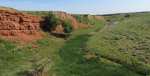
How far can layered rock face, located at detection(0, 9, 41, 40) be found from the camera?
41.2m

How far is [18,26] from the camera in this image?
43.8m

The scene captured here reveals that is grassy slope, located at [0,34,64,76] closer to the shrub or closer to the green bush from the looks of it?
the shrub

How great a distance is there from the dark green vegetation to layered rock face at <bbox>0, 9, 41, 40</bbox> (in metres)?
2.14

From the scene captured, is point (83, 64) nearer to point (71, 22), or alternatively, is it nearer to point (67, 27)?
point (67, 27)

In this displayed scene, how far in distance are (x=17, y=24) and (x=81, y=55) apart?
11.1 m

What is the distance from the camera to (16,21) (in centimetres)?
4425

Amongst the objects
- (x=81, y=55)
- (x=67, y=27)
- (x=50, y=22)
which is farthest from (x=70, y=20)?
(x=81, y=55)

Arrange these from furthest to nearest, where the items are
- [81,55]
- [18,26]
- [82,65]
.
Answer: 1. [18,26]
2. [81,55]
3. [82,65]

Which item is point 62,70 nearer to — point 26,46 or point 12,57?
point 12,57

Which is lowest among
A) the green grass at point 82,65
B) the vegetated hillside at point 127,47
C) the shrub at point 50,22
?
the green grass at point 82,65

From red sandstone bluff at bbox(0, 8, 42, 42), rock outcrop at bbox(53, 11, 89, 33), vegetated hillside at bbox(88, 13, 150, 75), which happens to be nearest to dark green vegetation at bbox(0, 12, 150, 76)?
vegetated hillside at bbox(88, 13, 150, 75)

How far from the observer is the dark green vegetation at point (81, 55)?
2997 centimetres

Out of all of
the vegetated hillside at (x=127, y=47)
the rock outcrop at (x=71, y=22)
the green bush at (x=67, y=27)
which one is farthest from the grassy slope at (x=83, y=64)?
the green bush at (x=67, y=27)

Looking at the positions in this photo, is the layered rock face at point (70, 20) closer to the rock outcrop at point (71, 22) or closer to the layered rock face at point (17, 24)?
the rock outcrop at point (71, 22)
